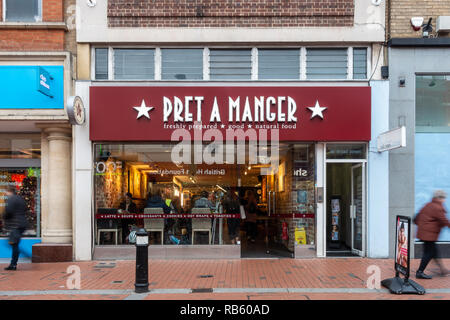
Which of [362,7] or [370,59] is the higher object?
[362,7]

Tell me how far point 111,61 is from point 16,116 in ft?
8.72

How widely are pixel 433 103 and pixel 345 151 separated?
8.46ft

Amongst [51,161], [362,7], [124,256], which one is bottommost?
[124,256]

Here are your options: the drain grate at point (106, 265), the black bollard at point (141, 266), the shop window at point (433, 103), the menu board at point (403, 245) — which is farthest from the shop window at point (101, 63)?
the shop window at point (433, 103)

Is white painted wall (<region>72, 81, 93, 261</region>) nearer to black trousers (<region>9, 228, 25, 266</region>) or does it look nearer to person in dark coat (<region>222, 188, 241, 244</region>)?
black trousers (<region>9, 228, 25, 266</region>)

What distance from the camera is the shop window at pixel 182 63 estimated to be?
33.6 ft

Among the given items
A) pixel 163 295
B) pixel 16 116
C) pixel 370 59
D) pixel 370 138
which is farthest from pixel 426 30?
pixel 16 116

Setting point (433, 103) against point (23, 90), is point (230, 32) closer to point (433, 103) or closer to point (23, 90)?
point (23, 90)

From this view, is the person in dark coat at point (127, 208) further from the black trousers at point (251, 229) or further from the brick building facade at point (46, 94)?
the black trousers at point (251, 229)

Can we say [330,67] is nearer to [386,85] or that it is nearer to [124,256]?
[386,85]

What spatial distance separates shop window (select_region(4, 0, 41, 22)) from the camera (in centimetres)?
1009

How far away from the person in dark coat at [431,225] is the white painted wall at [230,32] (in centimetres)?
451

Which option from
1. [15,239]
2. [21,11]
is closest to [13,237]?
[15,239]

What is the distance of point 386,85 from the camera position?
996 cm
